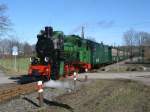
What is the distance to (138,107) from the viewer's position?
15023mm

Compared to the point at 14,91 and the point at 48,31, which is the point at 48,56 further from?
the point at 14,91

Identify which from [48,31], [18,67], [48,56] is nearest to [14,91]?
[48,56]

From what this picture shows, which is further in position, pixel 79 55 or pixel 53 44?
pixel 79 55

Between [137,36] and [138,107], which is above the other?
[137,36]

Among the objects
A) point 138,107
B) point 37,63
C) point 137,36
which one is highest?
point 137,36

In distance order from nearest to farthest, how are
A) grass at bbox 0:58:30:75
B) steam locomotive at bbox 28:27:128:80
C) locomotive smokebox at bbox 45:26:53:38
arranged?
steam locomotive at bbox 28:27:128:80, locomotive smokebox at bbox 45:26:53:38, grass at bbox 0:58:30:75

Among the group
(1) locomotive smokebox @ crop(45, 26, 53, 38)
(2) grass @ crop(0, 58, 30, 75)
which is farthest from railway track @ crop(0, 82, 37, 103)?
(2) grass @ crop(0, 58, 30, 75)

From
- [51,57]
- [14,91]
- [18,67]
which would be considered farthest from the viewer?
[18,67]

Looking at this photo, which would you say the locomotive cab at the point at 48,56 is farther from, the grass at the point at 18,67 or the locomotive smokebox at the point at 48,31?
the grass at the point at 18,67

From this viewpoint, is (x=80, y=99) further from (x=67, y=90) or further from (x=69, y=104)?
(x=67, y=90)

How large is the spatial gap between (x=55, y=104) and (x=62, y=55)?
487 inches

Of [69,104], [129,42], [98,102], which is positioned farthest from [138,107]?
[129,42]

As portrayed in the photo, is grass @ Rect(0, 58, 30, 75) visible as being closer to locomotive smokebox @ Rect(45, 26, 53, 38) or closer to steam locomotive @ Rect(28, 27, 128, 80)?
steam locomotive @ Rect(28, 27, 128, 80)

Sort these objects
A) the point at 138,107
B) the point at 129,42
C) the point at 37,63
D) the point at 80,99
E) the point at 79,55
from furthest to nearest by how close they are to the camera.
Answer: the point at 129,42 < the point at 79,55 < the point at 37,63 < the point at 80,99 < the point at 138,107
